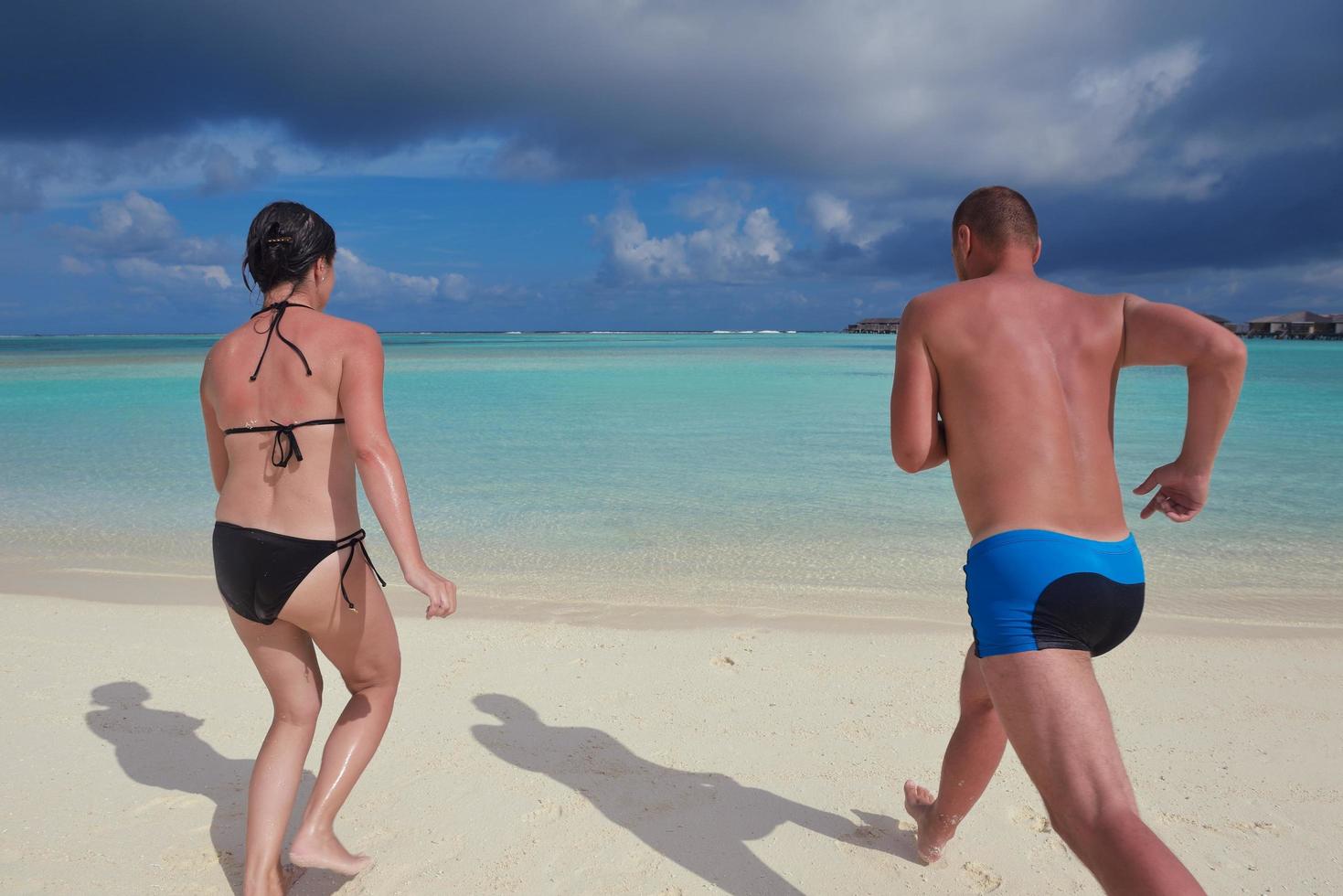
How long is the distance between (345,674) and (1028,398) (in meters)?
2.16

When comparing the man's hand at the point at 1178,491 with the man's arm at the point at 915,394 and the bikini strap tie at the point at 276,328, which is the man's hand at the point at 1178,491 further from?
the bikini strap tie at the point at 276,328

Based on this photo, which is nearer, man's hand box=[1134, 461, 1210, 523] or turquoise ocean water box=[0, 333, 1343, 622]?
man's hand box=[1134, 461, 1210, 523]

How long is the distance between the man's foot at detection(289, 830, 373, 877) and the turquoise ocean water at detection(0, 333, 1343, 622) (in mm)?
3645

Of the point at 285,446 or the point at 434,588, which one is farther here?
the point at 285,446

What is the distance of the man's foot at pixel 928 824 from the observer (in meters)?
2.98

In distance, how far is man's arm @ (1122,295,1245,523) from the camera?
2133 millimetres

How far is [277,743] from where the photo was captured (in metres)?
2.62

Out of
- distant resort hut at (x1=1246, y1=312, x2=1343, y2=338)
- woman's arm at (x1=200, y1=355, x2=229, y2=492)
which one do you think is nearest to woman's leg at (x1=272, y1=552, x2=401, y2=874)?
woman's arm at (x1=200, y1=355, x2=229, y2=492)

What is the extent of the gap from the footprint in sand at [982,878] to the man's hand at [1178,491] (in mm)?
1384

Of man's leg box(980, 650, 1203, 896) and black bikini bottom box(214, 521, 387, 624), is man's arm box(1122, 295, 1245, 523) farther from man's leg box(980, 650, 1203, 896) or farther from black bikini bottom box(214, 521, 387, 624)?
black bikini bottom box(214, 521, 387, 624)

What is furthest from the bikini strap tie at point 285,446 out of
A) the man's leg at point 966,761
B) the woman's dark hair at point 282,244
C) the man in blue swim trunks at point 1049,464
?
the man's leg at point 966,761

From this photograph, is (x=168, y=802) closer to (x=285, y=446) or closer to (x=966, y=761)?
(x=285, y=446)

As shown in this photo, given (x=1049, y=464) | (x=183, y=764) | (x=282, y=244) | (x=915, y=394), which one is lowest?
(x=183, y=764)

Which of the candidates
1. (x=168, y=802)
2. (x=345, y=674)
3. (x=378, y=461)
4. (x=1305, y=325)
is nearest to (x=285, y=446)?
(x=378, y=461)
